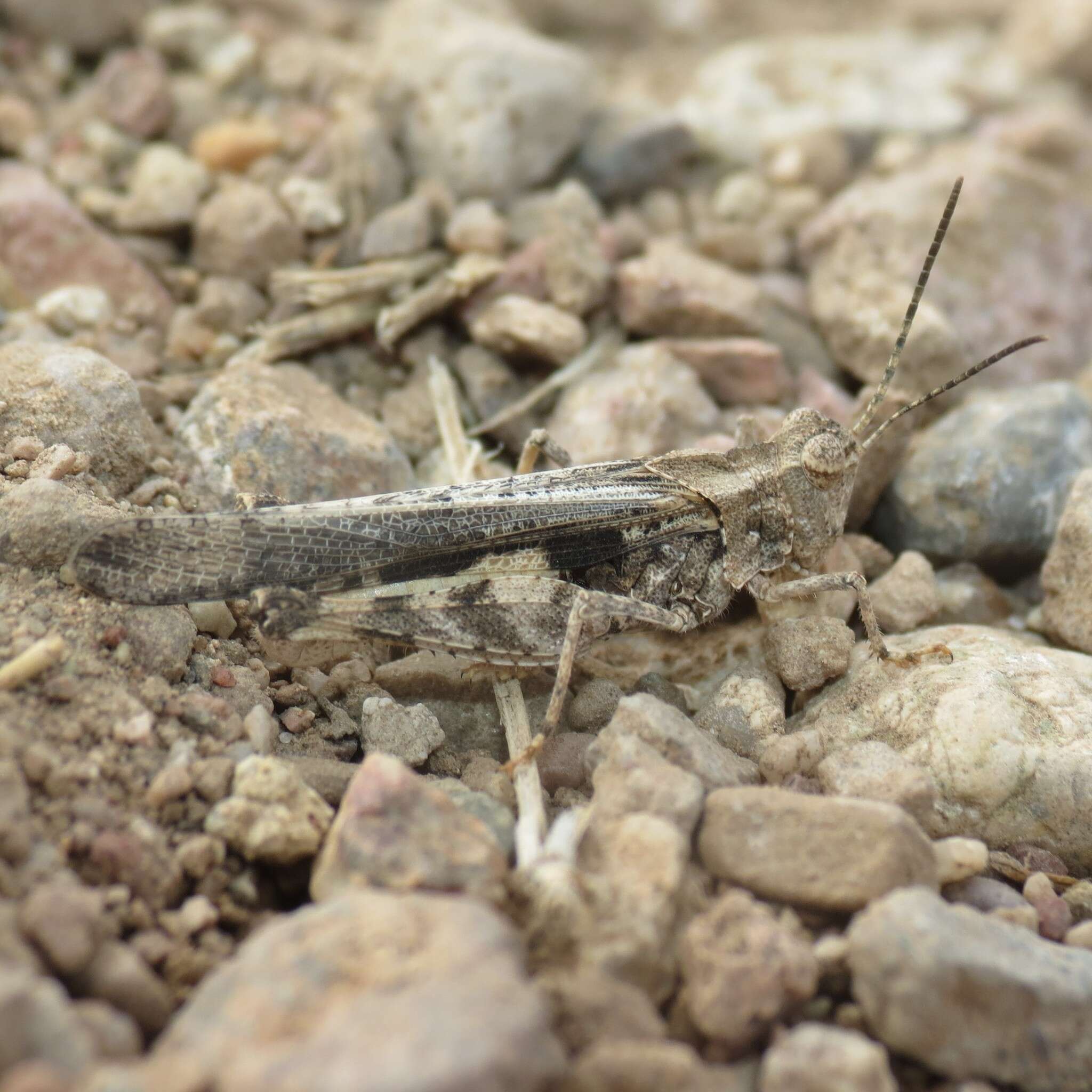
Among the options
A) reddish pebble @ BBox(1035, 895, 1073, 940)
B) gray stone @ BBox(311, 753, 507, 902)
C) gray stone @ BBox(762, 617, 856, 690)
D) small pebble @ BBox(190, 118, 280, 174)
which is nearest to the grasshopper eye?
gray stone @ BBox(762, 617, 856, 690)

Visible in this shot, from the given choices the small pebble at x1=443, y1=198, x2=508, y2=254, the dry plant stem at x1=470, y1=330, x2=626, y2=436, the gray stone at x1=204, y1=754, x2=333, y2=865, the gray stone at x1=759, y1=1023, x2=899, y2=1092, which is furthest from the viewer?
the small pebble at x1=443, y1=198, x2=508, y2=254

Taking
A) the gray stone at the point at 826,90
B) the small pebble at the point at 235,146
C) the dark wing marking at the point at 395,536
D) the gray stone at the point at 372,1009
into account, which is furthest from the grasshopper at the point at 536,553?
the gray stone at the point at 826,90

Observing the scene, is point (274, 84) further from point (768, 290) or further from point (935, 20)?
point (935, 20)

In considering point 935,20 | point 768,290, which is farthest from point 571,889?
point 935,20

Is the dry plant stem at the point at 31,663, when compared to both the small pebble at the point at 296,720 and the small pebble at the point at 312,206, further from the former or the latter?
the small pebble at the point at 312,206

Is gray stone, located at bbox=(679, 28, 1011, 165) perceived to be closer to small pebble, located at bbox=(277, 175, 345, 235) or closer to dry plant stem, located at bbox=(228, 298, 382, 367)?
small pebble, located at bbox=(277, 175, 345, 235)

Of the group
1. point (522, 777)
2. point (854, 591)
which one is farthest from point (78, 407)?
point (854, 591)
